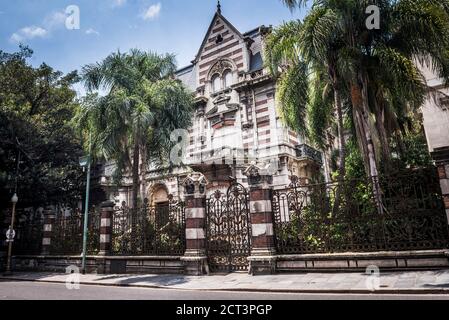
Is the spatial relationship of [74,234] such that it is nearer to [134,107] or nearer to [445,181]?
[134,107]

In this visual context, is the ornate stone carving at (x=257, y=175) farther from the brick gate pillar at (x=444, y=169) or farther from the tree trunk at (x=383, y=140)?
the brick gate pillar at (x=444, y=169)

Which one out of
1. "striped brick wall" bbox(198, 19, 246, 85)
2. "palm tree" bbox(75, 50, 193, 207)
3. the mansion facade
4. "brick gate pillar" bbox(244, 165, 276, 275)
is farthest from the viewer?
"striped brick wall" bbox(198, 19, 246, 85)

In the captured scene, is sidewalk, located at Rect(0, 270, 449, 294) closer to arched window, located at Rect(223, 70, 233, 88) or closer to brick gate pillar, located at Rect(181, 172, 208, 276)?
brick gate pillar, located at Rect(181, 172, 208, 276)

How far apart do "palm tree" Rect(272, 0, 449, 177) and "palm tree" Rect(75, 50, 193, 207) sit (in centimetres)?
782

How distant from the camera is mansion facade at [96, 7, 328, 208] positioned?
22.8m

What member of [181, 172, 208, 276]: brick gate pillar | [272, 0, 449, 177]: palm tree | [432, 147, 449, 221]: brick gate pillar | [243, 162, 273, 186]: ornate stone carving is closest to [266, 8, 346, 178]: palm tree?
[272, 0, 449, 177]: palm tree

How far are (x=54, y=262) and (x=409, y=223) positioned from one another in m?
15.9

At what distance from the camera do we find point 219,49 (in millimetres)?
26781

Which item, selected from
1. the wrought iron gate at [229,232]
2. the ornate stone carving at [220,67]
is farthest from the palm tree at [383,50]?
the ornate stone carving at [220,67]

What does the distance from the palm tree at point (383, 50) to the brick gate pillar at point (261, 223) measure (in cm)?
357

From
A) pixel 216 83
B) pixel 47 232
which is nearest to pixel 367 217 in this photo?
pixel 47 232
